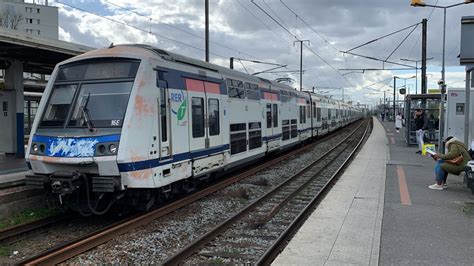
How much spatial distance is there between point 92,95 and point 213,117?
128 inches

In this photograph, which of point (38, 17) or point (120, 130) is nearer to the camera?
point (120, 130)

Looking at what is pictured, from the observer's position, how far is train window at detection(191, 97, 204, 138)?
941 centimetres

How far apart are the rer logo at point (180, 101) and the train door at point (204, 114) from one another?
304 millimetres

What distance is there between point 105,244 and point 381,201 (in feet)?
18.2

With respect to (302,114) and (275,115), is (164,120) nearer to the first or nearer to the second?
(275,115)

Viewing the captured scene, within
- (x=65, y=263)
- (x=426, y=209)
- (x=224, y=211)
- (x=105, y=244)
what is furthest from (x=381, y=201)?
(x=65, y=263)

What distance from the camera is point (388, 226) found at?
7.36 m

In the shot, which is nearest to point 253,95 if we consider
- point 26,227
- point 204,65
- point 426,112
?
point 204,65

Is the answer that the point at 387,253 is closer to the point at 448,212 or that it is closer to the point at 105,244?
the point at 448,212

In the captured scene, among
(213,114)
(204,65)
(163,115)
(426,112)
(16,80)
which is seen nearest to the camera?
(163,115)

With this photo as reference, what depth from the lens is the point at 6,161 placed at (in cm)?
1373

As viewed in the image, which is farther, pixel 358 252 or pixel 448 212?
pixel 448 212

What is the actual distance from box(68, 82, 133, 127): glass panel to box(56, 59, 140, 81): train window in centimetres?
17

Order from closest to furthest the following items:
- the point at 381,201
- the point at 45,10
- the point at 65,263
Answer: the point at 65,263
the point at 381,201
the point at 45,10
